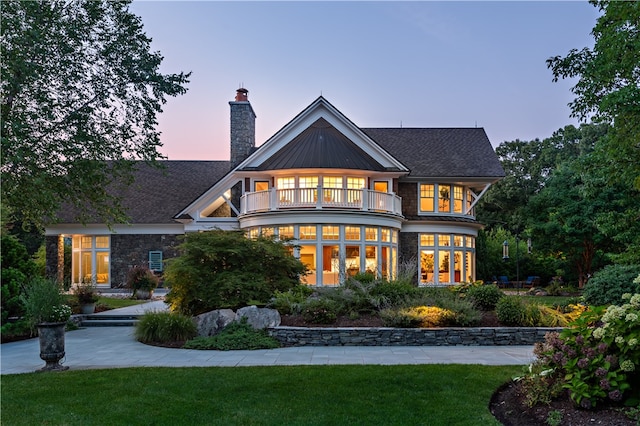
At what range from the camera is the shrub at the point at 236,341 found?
9.88 m

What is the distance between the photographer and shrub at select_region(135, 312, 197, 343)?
35.0ft

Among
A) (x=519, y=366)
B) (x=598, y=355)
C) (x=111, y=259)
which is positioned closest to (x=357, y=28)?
(x=519, y=366)

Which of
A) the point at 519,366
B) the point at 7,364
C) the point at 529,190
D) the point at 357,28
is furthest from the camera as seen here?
the point at 529,190

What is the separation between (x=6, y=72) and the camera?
8.59 m

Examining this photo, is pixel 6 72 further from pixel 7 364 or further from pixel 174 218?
pixel 174 218

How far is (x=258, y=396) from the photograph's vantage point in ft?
20.1

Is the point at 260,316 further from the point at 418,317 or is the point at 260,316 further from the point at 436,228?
the point at 436,228

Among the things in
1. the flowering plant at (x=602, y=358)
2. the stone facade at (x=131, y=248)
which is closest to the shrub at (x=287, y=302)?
the flowering plant at (x=602, y=358)

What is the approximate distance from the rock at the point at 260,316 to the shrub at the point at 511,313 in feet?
16.4

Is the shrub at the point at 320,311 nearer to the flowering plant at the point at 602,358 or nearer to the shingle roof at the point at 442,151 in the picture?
the flowering plant at the point at 602,358

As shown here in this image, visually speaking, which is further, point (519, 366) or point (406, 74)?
point (406, 74)

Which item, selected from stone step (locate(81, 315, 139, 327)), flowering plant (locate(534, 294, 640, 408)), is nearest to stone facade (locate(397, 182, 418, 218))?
stone step (locate(81, 315, 139, 327))

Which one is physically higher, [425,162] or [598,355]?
[425,162]

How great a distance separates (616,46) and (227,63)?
→ 1622 cm
